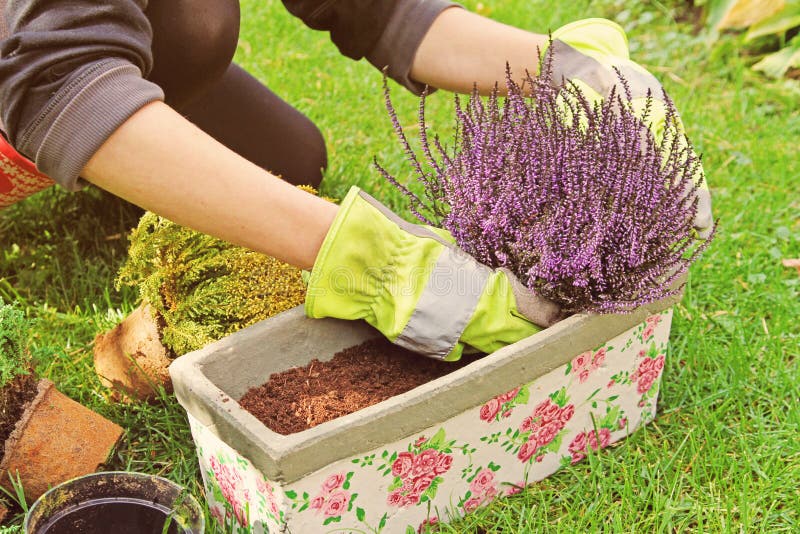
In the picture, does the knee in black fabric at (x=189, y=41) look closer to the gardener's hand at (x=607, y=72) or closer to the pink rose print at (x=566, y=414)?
the gardener's hand at (x=607, y=72)

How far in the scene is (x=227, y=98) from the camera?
241 cm

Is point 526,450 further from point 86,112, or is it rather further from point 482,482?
point 86,112

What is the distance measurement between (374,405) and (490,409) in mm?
230

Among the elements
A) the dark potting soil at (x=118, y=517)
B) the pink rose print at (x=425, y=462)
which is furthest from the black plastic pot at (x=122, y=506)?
the pink rose print at (x=425, y=462)

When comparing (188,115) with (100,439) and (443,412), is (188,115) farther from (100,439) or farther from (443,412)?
(443,412)

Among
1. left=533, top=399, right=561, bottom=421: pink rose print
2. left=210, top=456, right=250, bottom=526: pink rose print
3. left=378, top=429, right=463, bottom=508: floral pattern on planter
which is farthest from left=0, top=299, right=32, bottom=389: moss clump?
left=533, top=399, right=561, bottom=421: pink rose print

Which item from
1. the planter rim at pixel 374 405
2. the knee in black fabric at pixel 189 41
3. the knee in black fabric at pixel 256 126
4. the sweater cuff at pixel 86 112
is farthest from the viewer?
the knee in black fabric at pixel 256 126

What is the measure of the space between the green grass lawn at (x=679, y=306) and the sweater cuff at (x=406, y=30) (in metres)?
0.53

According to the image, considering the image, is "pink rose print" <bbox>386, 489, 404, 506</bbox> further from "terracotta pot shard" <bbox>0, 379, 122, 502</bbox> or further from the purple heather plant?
"terracotta pot shard" <bbox>0, 379, 122, 502</bbox>

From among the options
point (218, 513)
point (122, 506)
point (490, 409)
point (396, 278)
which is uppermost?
point (396, 278)

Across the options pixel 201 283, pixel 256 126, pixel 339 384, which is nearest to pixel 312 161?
pixel 256 126

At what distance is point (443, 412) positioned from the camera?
1.39 meters

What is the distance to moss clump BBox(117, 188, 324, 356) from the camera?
169cm

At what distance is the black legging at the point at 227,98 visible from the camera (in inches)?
75.5
